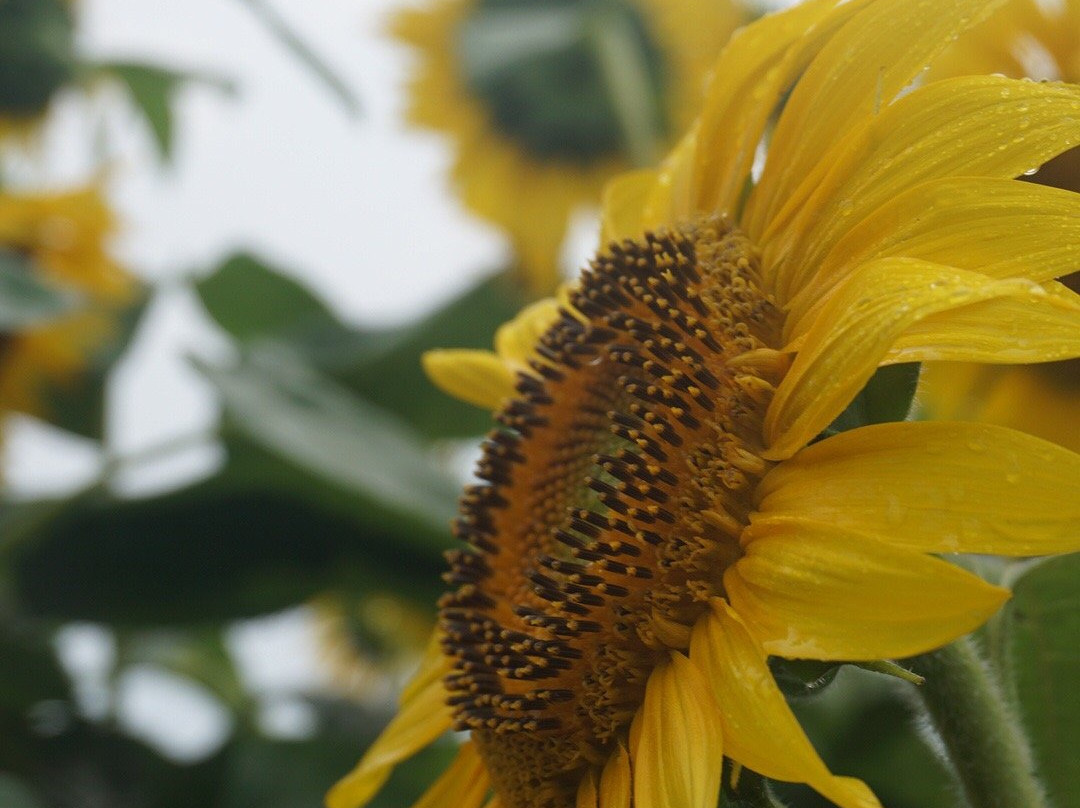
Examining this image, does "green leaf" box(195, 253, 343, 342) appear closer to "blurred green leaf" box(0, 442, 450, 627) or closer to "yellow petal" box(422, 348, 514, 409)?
"blurred green leaf" box(0, 442, 450, 627)

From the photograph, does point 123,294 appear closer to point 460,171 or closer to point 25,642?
point 25,642

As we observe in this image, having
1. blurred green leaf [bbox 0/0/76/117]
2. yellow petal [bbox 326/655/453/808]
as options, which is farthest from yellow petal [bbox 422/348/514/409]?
blurred green leaf [bbox 0/0/76/117]

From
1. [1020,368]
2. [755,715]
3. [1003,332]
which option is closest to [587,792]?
[755,715]

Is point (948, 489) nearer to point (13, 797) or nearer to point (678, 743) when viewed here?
point (678, 743)

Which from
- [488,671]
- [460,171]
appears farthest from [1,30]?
[488,671]

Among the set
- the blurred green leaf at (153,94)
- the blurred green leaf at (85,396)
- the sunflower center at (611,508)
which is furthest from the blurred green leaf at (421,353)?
the sunflower center at (611,508)
